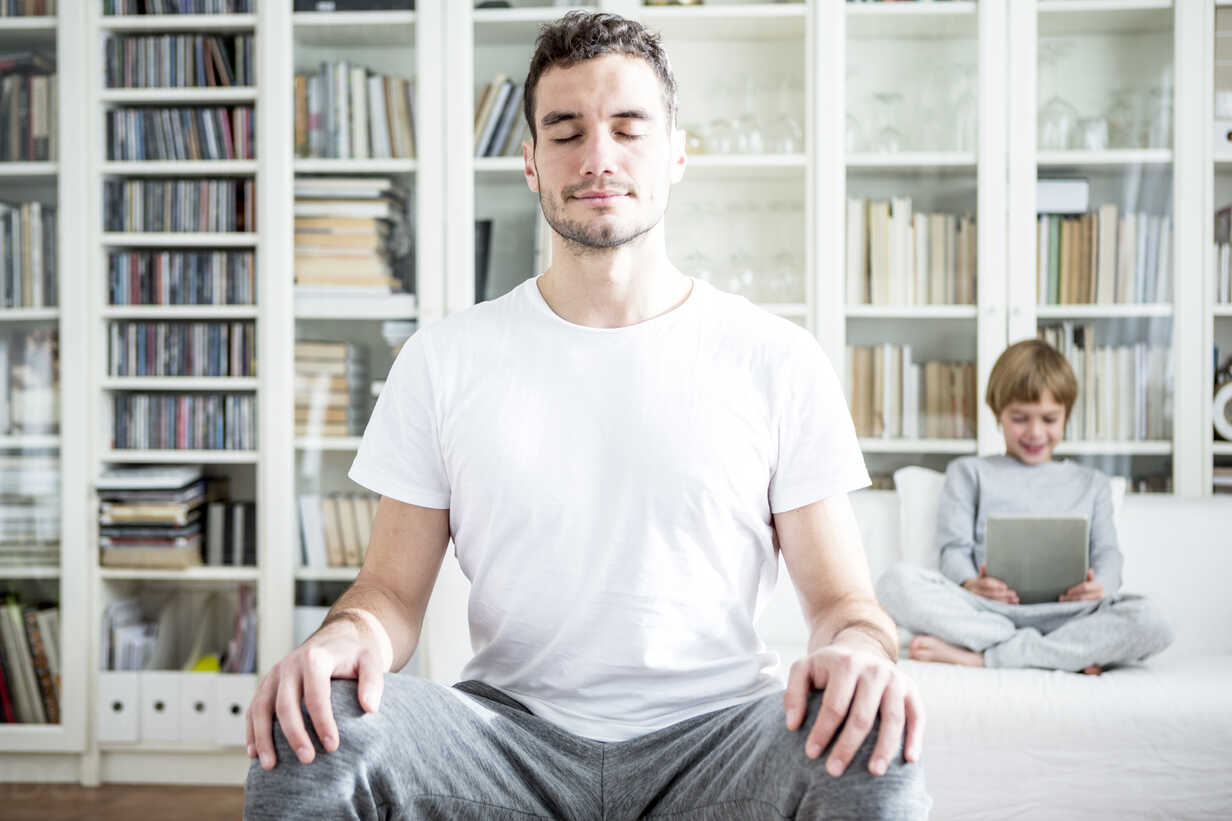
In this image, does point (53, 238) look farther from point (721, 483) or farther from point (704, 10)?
point (721, 483)

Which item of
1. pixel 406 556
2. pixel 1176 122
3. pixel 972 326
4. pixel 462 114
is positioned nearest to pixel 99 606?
pixel 462 114

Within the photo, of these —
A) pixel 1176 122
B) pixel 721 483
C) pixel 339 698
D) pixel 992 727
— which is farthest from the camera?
pixel 1176 122

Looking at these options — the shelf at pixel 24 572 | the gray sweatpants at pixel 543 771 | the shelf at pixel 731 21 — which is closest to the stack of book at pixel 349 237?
the shelf at pixel 731 21

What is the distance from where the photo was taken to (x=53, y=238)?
2.69 m

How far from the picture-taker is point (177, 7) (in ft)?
8.93

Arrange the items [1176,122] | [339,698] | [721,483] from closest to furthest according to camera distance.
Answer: [339,698] → [721,483] → [1176,122]

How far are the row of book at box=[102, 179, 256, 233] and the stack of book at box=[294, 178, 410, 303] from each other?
145mm

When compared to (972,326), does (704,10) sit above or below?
above

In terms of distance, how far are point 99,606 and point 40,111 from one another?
1292mm

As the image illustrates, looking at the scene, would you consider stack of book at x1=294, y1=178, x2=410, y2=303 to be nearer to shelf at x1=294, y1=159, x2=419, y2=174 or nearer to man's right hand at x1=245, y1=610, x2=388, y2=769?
shelf at x1=294, y1=159, x2=419, y2=174

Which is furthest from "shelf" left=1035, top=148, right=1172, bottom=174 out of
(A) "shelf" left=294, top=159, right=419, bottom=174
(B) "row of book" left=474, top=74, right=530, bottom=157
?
(A) "shelf" left=294, top=159, right=419, bottom=174

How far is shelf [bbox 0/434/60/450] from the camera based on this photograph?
106 inches

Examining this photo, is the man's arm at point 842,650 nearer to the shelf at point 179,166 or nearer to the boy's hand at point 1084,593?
the boy's hand at point 1084,593

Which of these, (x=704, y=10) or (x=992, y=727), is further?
(x=704, y=10)
